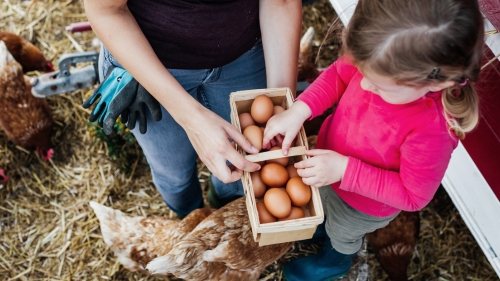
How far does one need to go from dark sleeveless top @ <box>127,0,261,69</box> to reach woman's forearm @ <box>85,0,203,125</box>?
77 millimetres

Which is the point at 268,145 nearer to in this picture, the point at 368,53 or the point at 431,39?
the point at 368,53

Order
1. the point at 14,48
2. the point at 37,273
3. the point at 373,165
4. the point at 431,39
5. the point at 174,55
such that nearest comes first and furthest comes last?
1. the point at 431,39
2. the point at 373,165
3. the point at 174,55
4. the point at 37,273
5. the point at 14,48

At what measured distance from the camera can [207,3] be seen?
3.98 feet

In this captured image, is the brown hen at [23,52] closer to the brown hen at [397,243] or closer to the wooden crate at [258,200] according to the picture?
the wooden crate at [258,200]

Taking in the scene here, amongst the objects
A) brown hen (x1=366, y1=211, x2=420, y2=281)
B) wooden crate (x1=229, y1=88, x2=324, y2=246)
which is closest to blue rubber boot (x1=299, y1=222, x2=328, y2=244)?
brown hen (x1=366, y1=211, x2=420, y2=281)

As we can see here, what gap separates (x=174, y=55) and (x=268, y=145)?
409mm

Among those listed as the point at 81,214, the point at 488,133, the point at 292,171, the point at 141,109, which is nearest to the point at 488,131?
the point at 488,133

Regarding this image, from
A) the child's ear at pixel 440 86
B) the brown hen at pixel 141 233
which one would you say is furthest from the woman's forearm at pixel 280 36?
the brown hen at pixel 141 233

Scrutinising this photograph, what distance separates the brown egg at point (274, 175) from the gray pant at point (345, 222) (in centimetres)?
33

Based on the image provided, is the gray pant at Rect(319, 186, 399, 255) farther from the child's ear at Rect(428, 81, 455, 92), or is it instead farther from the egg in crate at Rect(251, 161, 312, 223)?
the child's ear at Rect(428, 81, 455, 92)

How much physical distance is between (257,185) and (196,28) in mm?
488

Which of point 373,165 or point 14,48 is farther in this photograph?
point 14,48

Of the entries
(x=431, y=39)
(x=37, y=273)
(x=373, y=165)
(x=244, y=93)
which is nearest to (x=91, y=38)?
(x=37, y=273)

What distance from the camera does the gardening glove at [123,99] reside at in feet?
4.37
